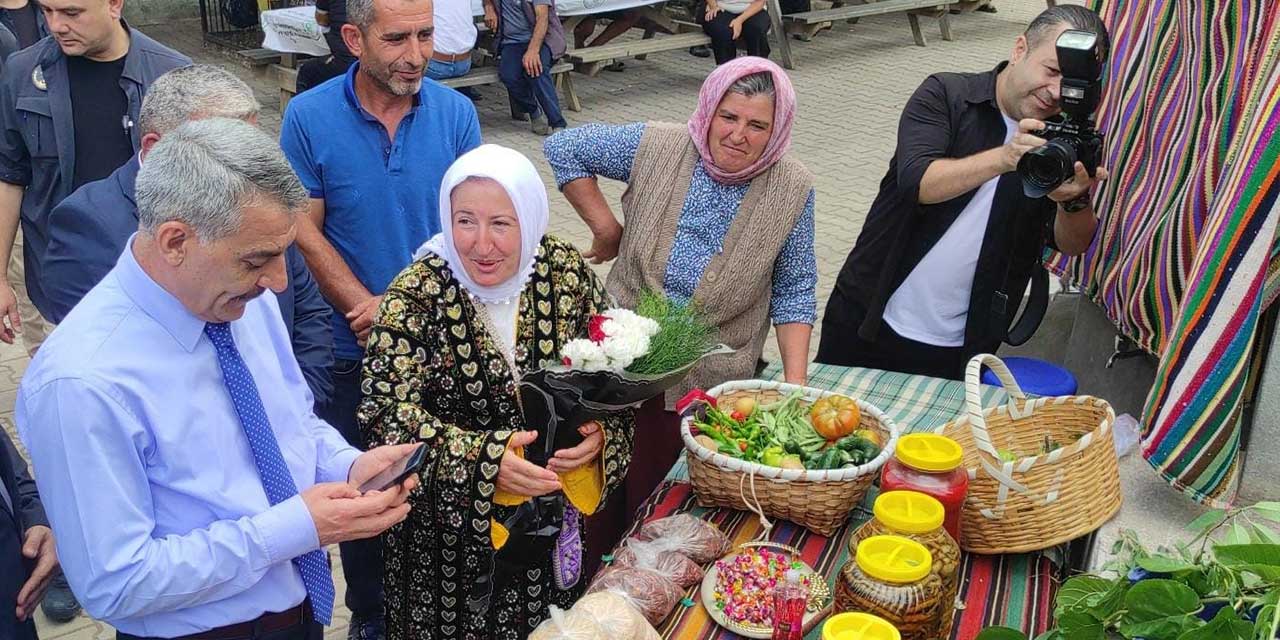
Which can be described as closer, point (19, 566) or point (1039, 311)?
point (19, 566)

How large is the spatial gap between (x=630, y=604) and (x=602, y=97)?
8.27 meters

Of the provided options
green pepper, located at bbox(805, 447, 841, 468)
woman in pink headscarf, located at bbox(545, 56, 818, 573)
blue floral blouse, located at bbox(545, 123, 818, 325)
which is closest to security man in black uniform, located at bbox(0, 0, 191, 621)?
blue floral blouse, located at bbox(545, 123, 818, 325)

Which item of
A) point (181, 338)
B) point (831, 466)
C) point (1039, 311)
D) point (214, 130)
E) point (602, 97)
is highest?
point (214, 130)

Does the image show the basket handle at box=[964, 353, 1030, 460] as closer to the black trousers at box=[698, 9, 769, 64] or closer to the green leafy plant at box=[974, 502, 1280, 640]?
the green leafy plant at box=[974, 502, 1280, 640]

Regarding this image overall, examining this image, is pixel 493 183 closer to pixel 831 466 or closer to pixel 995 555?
pixel 831 466

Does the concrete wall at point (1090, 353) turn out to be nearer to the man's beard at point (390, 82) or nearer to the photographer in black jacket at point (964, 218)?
the photographer in black jacket at point (964, 218)

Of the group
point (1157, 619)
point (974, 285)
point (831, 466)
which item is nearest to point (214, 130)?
point (831, 466)

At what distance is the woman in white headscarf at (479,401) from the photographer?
2.39 meters

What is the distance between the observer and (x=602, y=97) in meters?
9.89

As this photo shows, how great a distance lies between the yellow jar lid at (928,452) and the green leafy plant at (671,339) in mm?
525

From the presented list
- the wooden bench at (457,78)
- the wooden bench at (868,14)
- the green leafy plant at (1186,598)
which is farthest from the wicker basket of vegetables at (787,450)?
the wooden bench at (868,14)

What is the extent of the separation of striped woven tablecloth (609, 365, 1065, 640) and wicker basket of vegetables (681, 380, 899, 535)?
0.04 metres

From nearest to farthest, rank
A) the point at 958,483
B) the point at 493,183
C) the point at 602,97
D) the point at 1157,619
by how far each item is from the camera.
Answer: the point at 1157,619 < the point at 958,483 < the point at 493,183 < the point at 602,97

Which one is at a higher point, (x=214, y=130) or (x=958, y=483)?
(x=214, y=130)
